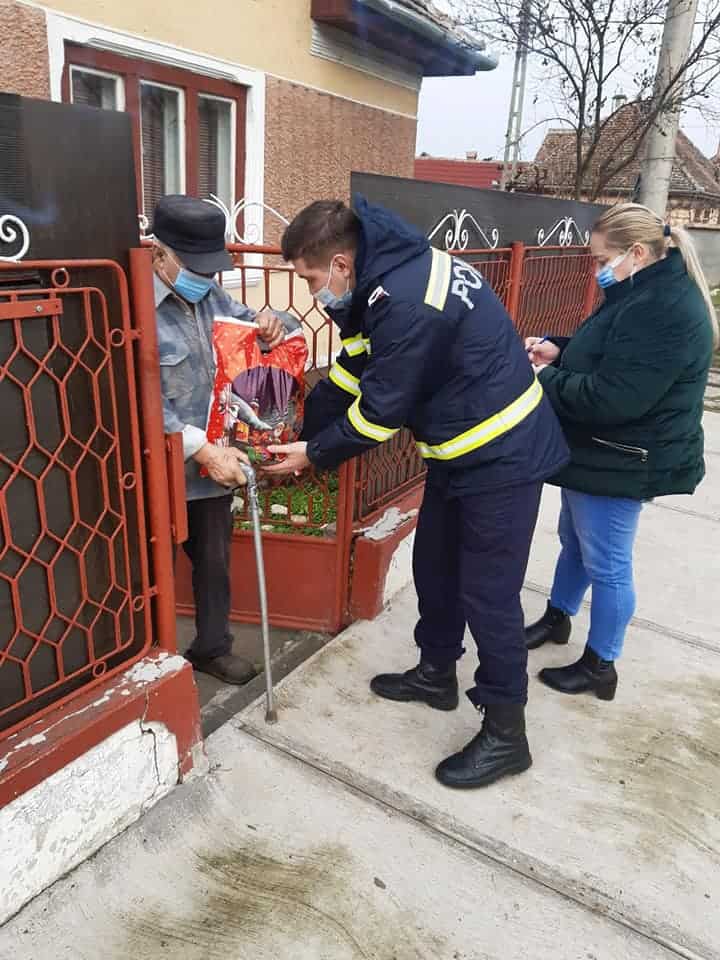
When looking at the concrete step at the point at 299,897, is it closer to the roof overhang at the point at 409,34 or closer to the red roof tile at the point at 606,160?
the roof overhang at the point at 409,34

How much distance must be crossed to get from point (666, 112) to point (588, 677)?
579 centimetres

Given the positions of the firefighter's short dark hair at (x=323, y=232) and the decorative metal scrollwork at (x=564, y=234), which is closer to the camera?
the firefighter's short dark hair at (x=323, y=232)

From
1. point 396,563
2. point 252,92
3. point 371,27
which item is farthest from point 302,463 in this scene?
point 371,27

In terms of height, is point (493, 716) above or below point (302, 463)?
below

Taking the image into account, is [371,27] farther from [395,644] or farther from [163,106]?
[395,644]

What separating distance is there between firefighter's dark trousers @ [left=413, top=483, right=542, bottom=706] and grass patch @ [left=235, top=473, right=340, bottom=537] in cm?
82

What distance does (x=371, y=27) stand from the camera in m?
5.79

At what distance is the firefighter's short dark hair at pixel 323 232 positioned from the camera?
205 centimetres

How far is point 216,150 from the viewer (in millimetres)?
5383

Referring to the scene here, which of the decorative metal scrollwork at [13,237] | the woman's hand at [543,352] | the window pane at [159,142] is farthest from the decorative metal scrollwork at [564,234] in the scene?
the decorative metal scrollwork at [13,237]

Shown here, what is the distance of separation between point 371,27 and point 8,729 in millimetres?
5772

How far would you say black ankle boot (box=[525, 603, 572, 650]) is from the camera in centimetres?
308

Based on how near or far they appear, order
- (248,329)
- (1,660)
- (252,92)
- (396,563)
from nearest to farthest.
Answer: (1,660) → (248,329) → (396,563) → (252,92)

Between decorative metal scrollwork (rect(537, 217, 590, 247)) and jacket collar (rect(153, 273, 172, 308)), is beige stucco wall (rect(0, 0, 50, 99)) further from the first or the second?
decorative metal scrollwork (rect(537, 217, 590, 247))
